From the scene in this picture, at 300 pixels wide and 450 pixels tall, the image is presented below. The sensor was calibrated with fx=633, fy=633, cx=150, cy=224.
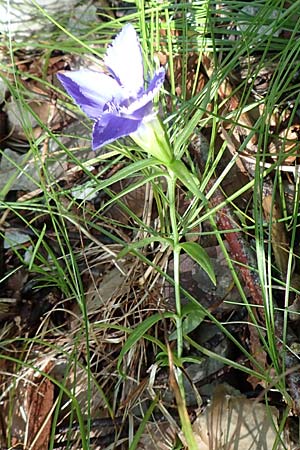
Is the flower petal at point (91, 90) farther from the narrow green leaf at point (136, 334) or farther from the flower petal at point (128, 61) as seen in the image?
the narrow green leaf at point (136, 334)

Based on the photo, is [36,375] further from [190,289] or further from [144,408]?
[190,289]

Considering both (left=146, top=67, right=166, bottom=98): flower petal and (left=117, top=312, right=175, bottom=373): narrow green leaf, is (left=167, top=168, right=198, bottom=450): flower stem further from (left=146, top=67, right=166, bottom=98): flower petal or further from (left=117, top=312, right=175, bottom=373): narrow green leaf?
(left=146, top=67, right=166, bottom=98): flower petal

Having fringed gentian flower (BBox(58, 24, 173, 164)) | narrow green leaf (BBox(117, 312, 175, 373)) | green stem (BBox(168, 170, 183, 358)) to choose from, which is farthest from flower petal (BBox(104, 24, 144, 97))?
narrow green leaf (BBox(117, 312, 175, 373))

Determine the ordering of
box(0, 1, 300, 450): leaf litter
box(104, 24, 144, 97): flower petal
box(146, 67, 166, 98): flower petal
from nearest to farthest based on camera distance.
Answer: box(146, 67, 166, 98): flower petal, box(104, 24, 144, 97): flower petal, box(0, 1, 300, 450): leaf litter

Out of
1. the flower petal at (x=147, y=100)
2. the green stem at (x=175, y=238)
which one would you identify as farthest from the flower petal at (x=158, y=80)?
the green stem at (x=175, y=238)

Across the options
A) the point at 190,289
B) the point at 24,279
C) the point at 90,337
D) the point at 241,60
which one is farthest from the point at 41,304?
the point at 241,60
